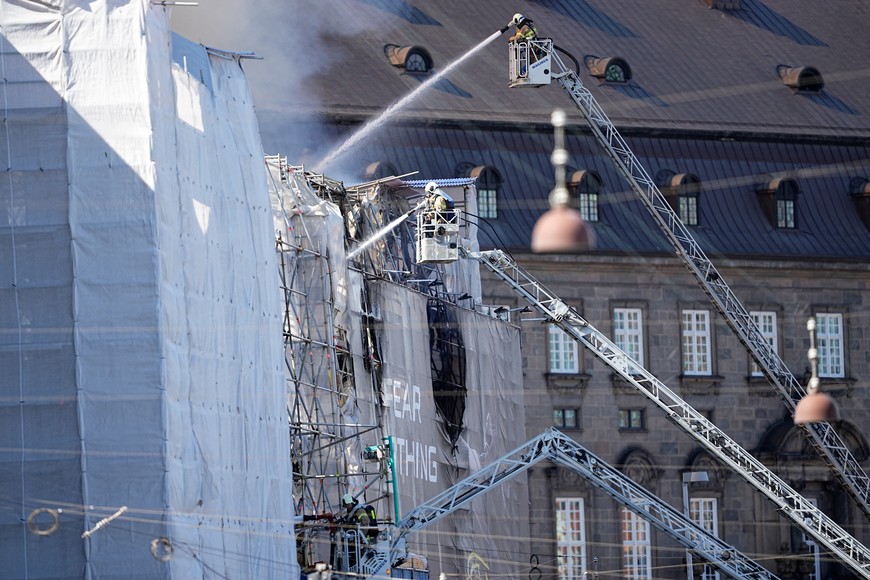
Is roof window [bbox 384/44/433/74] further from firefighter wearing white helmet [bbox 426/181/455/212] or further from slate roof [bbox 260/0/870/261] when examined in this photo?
firefighter wearing white helmet [bbox 426/181/455/212]

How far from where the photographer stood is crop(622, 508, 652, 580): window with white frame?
81375mm

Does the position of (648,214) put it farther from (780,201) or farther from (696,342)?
(780,201)

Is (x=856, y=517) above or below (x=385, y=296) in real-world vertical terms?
below

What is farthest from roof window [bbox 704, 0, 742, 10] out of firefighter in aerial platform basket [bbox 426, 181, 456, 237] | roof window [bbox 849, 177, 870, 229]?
firefighter in aerial platform basket [bbox 426, 181, 456, 237]

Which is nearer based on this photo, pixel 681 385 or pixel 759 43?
pixel 681 385

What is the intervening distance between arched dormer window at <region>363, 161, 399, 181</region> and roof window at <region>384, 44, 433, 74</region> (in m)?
3.70

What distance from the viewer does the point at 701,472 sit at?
79.6 meters

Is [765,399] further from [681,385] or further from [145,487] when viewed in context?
[145,487]

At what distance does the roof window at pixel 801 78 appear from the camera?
292ft

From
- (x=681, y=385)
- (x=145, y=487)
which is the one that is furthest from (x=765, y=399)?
(x=145, y=487)

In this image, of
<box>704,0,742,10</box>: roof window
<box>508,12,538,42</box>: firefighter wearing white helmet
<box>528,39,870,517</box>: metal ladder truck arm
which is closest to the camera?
<box>508,12,538,42</box>: firefighter wearing white helmet

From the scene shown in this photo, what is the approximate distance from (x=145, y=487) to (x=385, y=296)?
1535 centimetres

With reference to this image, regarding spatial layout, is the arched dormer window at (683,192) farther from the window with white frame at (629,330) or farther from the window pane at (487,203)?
the window pane at (487,203)

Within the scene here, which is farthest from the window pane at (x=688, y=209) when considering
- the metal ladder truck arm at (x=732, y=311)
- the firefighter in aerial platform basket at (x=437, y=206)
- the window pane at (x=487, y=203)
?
the firefighter in aerial platform basket at (x=437, y=206)
